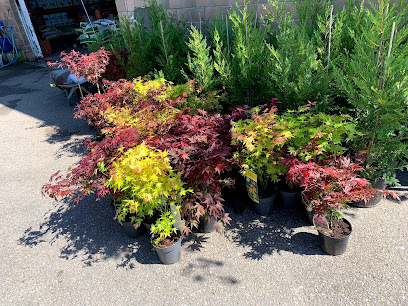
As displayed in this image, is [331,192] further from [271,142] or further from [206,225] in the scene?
[206,225]

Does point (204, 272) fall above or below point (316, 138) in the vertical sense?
below

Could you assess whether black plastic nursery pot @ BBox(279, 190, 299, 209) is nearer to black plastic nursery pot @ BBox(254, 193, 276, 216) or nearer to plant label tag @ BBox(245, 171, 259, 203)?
black plastic nursery pot @ BBox(254, 193, 276, 216)

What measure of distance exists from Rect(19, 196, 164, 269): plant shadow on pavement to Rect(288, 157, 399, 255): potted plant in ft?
5.06

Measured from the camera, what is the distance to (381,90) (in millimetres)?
2688

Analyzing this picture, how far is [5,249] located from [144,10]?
475 centimetres

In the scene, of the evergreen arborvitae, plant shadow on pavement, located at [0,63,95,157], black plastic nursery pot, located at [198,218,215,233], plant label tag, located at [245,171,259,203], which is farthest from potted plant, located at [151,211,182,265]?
plant shadow on pavement, located at [0,63,95,157]

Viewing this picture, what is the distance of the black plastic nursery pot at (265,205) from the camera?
3.21 m

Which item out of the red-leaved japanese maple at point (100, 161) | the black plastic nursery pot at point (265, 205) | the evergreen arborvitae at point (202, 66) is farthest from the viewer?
the evergreen arborvitae at point (202, 66)

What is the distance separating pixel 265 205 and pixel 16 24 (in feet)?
39.6

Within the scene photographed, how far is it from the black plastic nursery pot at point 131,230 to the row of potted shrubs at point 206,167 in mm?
54

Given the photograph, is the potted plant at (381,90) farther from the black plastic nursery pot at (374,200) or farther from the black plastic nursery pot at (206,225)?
the black plastic nursery pot at (206,225)

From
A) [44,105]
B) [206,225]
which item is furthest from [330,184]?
[44,105]

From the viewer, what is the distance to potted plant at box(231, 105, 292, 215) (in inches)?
110

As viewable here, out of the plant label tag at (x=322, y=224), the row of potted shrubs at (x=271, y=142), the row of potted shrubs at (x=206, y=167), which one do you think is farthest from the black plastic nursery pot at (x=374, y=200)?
the plant label tag at (x=322, y=224)
